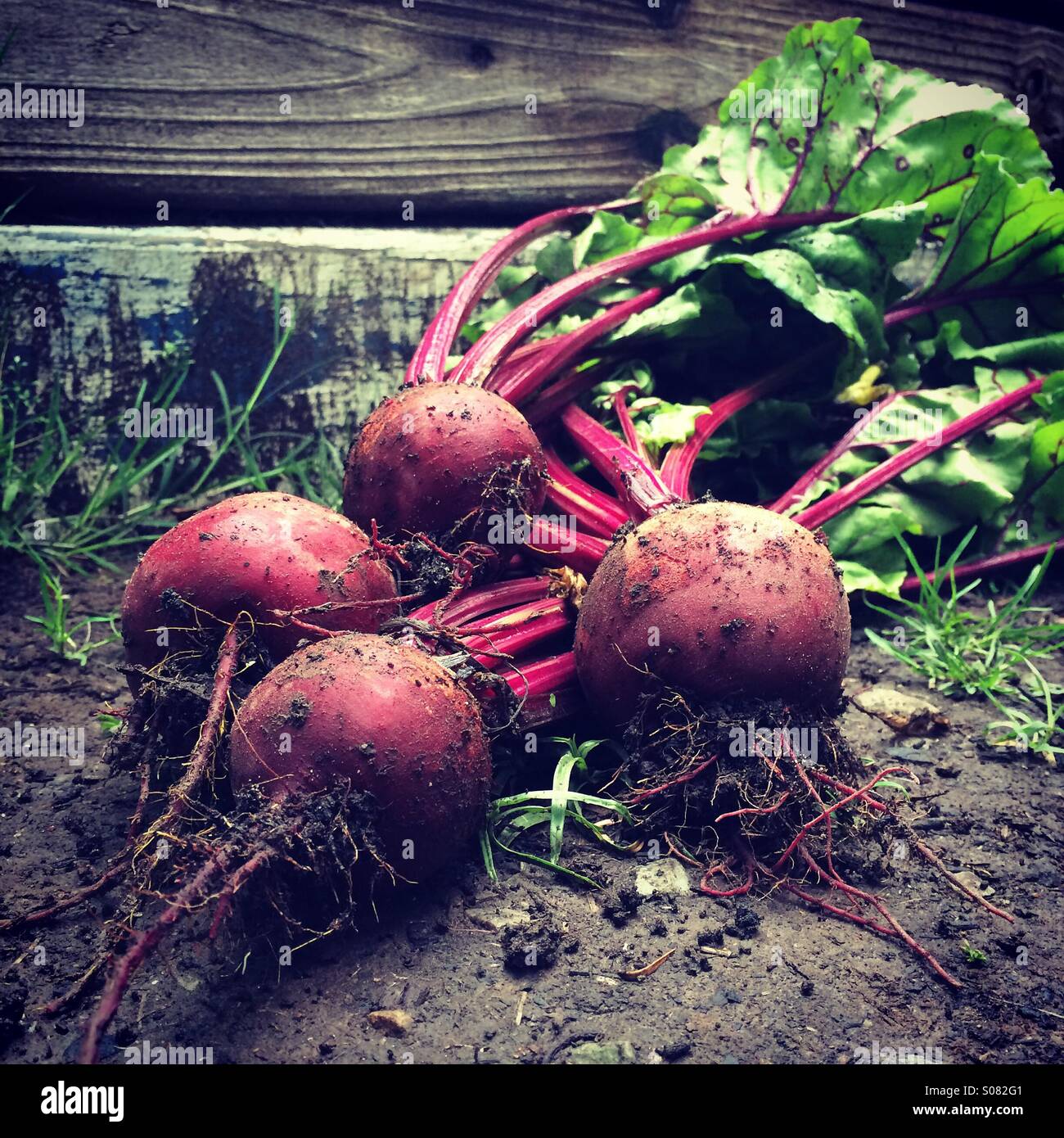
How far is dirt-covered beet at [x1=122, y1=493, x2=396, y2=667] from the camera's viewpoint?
6.97 ft

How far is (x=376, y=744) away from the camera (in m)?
1.86

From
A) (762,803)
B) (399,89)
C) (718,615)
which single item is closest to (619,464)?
(718,615)

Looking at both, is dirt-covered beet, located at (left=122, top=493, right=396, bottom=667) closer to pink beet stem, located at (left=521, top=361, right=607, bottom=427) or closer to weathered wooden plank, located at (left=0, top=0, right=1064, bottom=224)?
pink beet stem, located at (left=521, top=361, right=607, bottom=427)

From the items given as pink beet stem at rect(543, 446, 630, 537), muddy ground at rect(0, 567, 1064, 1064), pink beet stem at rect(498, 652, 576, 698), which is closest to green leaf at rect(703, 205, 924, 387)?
pink beet stem at rect(543, 446, 630, 537)

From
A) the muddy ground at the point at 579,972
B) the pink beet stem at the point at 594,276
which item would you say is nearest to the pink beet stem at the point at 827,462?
the pink beet stem at the point at 594,276

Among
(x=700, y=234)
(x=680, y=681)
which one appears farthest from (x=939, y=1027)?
(x=700, y=234)

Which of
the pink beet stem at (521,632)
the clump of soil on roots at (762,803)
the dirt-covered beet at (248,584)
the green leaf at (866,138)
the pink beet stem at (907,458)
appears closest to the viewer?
the clump of soil on roots at (762,803)

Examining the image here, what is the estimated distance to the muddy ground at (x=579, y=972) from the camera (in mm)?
1622

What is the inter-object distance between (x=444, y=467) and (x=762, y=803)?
1095mm

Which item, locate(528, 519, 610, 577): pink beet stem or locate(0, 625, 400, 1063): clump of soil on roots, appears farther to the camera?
locate(528, 519, 610, 577): pink beet stem

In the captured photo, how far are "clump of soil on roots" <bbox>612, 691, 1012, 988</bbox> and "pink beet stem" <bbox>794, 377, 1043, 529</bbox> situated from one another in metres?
0.77

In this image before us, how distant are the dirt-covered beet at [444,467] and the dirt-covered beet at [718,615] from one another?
1.24 ft

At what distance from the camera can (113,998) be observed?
1.43 metres

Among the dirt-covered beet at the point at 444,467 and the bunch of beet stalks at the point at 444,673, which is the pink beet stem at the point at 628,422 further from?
the dirt-covered beet at the point at 444,467
